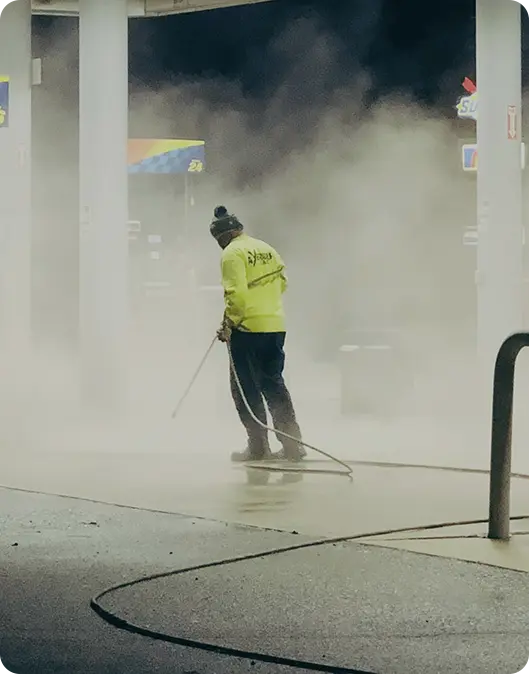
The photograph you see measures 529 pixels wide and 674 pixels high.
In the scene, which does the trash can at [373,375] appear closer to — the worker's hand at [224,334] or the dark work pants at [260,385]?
the dark work pants at [260,385]

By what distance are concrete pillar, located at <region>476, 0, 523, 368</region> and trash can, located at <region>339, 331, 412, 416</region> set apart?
106 centimetres

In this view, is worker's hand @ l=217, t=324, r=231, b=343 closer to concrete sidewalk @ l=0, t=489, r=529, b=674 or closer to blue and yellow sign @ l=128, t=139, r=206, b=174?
concrete sidewalk @ l=0, t=489, r=529, b=674

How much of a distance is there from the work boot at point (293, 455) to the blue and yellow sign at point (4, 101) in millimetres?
4804

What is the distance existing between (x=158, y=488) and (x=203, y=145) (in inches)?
930

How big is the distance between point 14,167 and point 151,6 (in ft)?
6.52

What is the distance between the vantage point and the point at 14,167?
1184 centimetres

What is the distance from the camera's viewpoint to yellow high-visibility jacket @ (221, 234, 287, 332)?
328 inches

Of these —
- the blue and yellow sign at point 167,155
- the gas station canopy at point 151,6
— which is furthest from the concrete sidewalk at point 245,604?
the blue and yellow sign at point 167,155

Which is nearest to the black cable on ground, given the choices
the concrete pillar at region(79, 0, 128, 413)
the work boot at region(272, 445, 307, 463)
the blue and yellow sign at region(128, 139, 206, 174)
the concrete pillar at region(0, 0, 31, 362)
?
the work boot at region(272, 445, 307, 463)

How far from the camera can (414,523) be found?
6191 mm

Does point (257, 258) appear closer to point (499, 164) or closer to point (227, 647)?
point (499, 164)

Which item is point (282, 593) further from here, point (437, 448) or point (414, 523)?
point (437, 448)

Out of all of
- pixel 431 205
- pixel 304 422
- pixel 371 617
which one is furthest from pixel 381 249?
pixel 371 617

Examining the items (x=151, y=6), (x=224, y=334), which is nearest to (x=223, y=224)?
(x=224, y=334)
